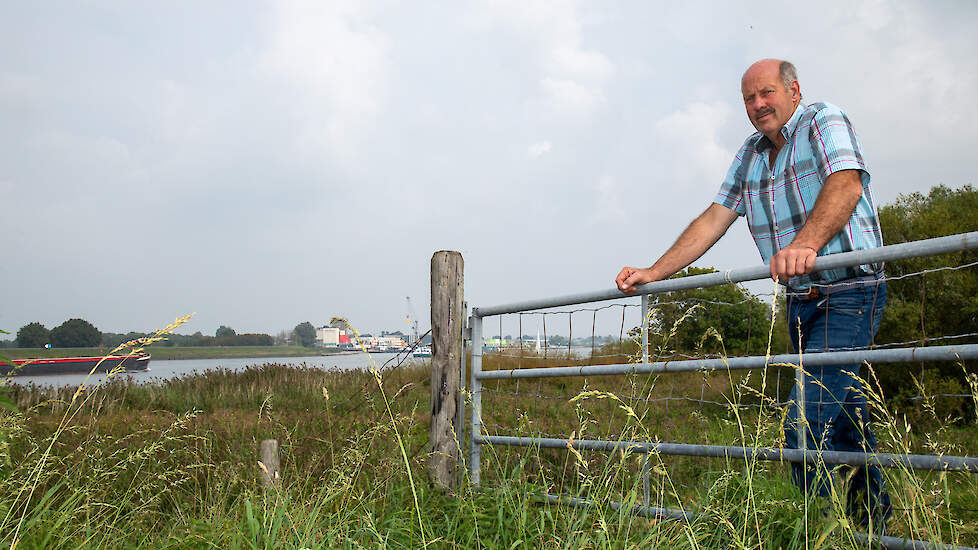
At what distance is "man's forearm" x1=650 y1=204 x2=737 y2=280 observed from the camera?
351 centimetres

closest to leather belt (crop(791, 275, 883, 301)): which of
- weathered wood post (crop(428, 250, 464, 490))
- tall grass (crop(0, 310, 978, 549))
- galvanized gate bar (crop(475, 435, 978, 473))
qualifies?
tall grass (crop(0, 310, 978, 549))

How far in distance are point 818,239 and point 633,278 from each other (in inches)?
36.4

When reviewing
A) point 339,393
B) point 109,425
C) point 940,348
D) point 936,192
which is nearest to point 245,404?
point 339,393

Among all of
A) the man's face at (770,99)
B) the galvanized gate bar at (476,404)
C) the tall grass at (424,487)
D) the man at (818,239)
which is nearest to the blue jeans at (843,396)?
the man at (818,239)

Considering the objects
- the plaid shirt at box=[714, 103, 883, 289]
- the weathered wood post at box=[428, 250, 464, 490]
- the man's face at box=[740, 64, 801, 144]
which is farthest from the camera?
the weathered wood post at box=[428, 250, 464, 490]

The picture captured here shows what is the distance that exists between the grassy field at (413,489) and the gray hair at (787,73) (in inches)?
57.2

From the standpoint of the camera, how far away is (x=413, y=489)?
1.64 meters

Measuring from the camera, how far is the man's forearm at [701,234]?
3.51 metres

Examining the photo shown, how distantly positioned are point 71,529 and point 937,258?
980 cm

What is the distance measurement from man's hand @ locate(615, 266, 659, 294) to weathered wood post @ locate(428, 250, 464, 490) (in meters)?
1.36

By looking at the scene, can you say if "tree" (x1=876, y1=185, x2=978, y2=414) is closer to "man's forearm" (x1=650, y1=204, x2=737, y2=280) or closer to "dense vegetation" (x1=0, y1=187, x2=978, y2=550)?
"dense vegetation" (x1=0, y1=187, x2=978, y2=550)

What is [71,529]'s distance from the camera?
3420 millimetres

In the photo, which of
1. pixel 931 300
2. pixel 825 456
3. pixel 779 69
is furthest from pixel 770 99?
pixel 931 300

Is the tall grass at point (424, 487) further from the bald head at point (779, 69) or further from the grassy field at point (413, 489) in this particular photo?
the bald head at point (779, 69)
